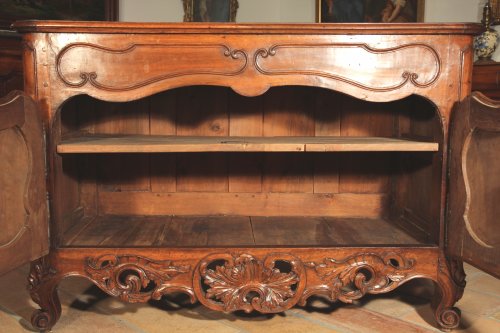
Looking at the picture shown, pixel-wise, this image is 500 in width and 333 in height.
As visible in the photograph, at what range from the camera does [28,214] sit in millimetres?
1264

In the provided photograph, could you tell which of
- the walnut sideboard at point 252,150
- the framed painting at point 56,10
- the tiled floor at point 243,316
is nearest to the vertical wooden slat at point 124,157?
the walnut sideboard at point 252,150

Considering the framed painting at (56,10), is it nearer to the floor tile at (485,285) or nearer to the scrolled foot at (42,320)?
the scrolled foot at (42,320)

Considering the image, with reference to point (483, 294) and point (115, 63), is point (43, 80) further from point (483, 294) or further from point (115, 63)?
point (483, 294)

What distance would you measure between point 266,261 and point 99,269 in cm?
46

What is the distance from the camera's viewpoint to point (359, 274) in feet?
4.65

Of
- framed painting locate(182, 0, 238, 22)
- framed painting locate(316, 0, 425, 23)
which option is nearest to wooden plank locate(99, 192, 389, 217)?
framed painting locate(316, 0, 425, 23)


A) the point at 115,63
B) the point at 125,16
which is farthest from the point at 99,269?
the point at 125,16

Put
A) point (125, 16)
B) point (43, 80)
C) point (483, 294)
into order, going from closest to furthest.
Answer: point (43, 80), point (483, 294), point (125, 16)

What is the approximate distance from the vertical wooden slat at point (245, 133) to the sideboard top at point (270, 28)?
51 centimetres

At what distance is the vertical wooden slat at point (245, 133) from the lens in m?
1.85

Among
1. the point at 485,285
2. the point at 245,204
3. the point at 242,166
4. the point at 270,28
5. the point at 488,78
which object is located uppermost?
the point at 270,28

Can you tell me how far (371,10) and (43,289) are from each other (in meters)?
3.55

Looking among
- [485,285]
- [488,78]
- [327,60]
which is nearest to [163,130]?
[327,60]

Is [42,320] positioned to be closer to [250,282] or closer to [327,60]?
[250,282]
